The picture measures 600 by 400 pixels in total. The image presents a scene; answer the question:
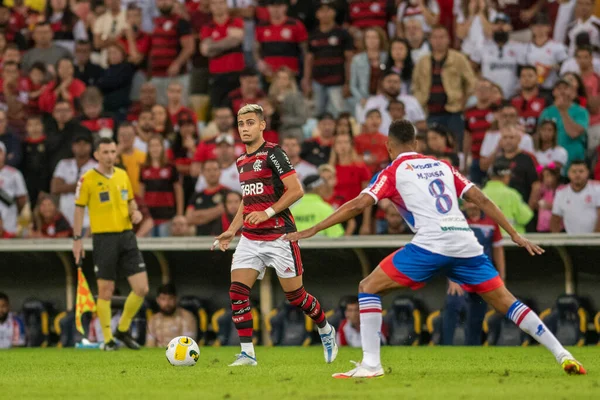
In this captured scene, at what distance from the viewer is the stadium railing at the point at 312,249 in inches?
577

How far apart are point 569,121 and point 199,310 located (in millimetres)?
5935

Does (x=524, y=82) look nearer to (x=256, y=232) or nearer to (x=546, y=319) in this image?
(x=546, y=319)

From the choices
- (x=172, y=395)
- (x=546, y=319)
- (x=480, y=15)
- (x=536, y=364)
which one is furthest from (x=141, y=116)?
(x=172, y=395)

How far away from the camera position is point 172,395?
26.5ft

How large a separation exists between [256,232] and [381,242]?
171 inches

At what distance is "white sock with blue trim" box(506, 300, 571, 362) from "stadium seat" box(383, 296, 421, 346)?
645 cm

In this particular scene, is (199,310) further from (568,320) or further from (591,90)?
(591,90)

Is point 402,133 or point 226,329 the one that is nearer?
point 402,133

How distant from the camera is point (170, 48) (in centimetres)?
2072

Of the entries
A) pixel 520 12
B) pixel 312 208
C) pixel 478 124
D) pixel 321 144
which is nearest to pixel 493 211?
pixel 312 208

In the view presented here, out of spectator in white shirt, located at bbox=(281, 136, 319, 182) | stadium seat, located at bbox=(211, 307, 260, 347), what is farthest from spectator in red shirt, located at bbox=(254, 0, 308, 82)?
stadium seat, located at bbox=(211, 307, 260, 347)

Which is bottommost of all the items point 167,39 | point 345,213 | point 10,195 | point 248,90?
point 10,195

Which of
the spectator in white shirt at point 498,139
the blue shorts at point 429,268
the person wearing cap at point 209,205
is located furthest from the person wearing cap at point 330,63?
the blue shorts at point 429,268

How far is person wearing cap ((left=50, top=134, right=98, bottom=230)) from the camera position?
59.3ft
